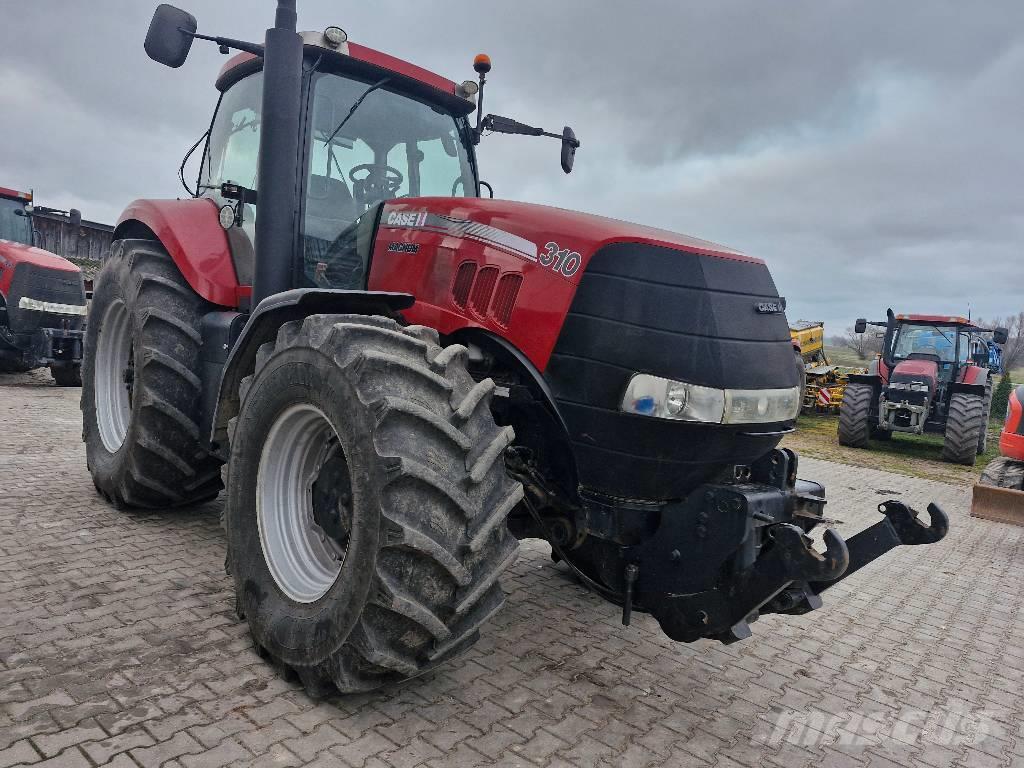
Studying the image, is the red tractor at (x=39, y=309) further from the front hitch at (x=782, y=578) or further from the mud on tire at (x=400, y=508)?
the front hitch at (x=782, y=578)

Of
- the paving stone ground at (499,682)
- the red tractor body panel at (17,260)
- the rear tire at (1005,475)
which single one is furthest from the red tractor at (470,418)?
the red tractor body panel at (17,260)

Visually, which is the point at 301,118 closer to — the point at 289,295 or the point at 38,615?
the point at 289,295

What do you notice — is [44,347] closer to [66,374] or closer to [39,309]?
[39,309]

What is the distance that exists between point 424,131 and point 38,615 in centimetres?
303

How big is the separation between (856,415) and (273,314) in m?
11.1

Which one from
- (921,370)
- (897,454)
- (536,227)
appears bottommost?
(897,454)

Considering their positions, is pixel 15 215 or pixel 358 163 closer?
pixel 358 163

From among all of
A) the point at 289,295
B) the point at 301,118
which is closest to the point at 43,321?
the point at 301,118

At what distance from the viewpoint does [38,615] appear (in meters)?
3.00

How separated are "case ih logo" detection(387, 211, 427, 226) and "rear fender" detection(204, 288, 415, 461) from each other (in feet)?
1.60

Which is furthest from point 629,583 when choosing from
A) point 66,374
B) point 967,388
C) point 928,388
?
point 66,374

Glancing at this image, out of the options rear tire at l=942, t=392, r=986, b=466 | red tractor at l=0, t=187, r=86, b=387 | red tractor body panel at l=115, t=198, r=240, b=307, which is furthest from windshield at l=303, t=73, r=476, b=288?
rear tire at l=942, t=392, r=986, b=466

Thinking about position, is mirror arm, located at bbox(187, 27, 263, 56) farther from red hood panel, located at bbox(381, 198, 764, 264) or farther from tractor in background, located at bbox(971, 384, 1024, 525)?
tractor in background, located at bbox(971, 384, 1024, 525)

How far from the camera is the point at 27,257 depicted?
10156 mm
